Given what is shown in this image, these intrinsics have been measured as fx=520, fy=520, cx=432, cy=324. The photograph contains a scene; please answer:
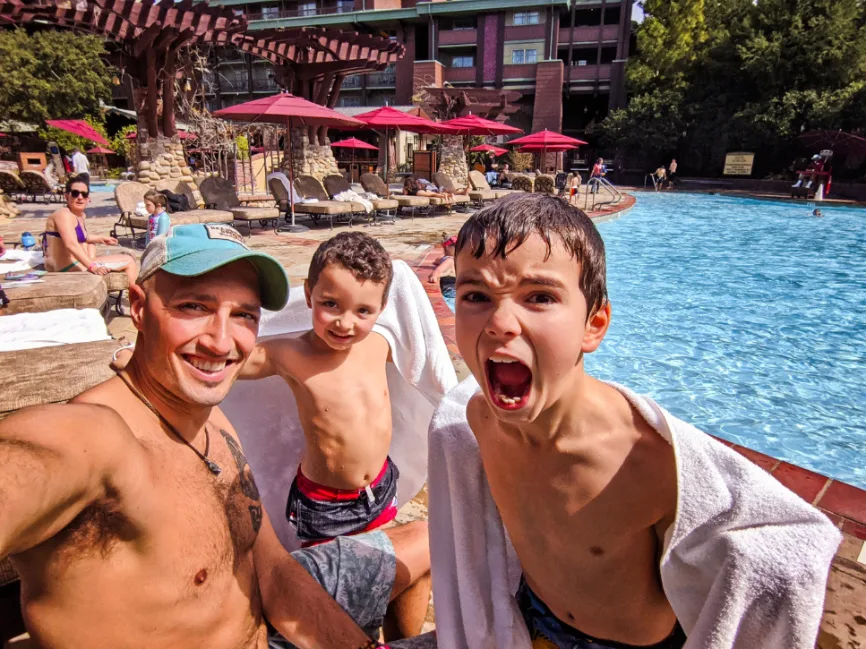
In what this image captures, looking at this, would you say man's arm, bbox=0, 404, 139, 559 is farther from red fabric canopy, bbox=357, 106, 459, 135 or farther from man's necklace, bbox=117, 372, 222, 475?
red fabric canopy, bbox=357, 106, 459, 135

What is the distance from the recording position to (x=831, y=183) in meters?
24.4

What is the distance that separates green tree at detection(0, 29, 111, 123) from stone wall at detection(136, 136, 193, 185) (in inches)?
999

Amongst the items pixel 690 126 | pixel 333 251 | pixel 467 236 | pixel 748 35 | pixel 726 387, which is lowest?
pixel 726 387

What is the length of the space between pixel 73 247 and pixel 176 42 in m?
9.41

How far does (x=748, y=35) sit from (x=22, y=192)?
3470 centimetres

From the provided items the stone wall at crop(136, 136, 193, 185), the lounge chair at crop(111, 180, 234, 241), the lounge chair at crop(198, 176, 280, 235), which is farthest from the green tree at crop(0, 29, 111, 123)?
the lounge chair at crop(111, 180, 234, 241)

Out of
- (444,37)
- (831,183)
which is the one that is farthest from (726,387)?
(444,37)

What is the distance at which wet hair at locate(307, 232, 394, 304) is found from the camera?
223 cm

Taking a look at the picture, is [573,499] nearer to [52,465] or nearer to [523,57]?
[52,465]

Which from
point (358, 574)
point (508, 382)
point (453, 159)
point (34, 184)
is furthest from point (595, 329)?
point (453, 159)

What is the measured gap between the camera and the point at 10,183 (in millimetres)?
17172

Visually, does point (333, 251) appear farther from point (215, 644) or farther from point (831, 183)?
point (831, 183)

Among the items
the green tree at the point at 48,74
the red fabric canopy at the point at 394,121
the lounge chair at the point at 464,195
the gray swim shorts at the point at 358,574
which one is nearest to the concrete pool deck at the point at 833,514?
the gray swim shorts at the point at 358,574

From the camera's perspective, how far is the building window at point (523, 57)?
122ft
